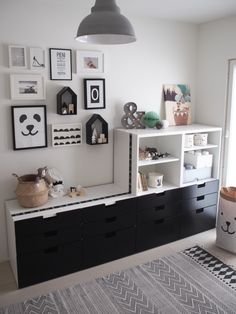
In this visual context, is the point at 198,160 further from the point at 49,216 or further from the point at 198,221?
the point at 49,216

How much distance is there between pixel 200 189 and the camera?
3393 mm

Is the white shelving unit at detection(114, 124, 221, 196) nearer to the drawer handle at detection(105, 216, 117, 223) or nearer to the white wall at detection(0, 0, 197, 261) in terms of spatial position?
the white wall at detection(0, 0, 197, 261)

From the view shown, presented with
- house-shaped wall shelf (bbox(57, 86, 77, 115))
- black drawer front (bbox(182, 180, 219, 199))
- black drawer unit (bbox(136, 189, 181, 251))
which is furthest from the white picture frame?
black drawer front (bbox(182, 180, 219, 199))

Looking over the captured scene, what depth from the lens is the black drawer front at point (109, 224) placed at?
2.78 meters

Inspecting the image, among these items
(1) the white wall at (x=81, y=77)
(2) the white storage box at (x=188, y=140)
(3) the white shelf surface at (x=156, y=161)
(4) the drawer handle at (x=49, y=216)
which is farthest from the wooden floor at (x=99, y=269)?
(2) the white storage box at (x=188, y=140)

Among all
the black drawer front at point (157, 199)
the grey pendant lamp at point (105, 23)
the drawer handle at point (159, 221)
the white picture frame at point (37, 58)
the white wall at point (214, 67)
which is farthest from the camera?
the white wall at point (214, 67)

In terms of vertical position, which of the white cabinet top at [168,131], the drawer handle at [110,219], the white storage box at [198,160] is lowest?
the drawer handle at [110,219]

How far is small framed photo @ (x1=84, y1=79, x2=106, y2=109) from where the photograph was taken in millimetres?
2969

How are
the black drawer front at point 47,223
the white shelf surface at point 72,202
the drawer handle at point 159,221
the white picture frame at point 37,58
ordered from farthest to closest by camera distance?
the drawer handle at point 159,221
the white picture frame at point 37,58
the white shelf surface at point 72,202
the black drawer front at point 47,223

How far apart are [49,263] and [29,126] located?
1164 mm

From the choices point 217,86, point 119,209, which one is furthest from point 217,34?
point 119,209

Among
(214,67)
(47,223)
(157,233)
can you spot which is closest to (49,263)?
(47,223)

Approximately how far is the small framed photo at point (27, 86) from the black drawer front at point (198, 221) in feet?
6.22

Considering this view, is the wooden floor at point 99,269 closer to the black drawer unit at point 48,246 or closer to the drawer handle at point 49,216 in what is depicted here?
the black drawer unit at point 48,246
